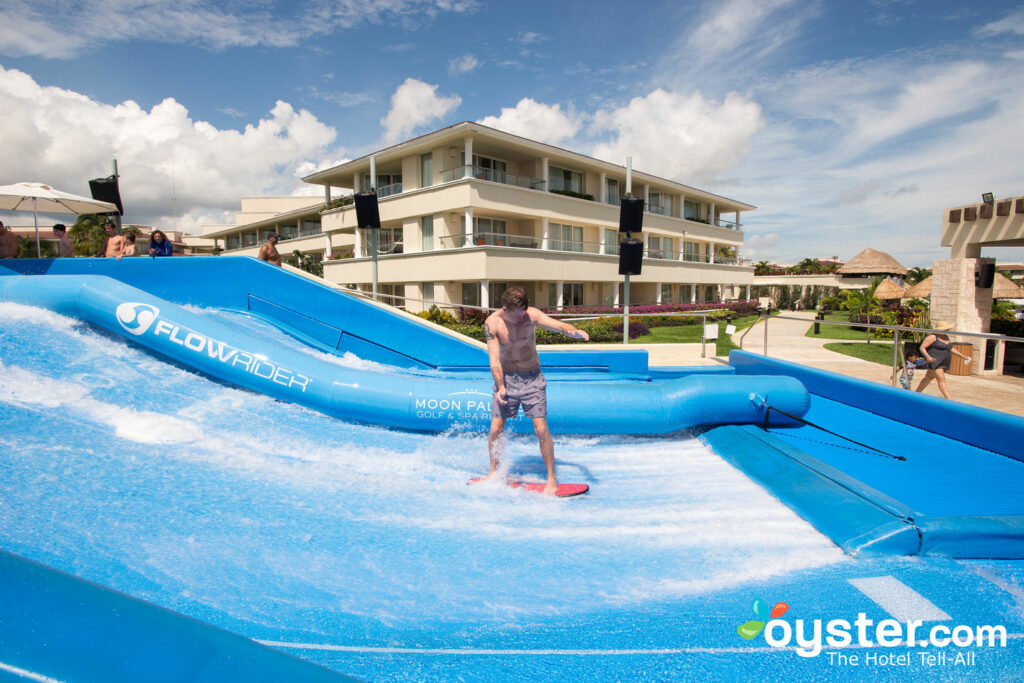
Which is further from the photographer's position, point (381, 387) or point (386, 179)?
point (386, 179)

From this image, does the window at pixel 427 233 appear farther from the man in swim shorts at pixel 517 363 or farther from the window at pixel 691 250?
the man in swim shorts at pixel 517 363

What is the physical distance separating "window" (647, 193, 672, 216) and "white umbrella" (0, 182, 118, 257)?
91.5 ft

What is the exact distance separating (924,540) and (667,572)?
61.5 inches

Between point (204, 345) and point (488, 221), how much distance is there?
18.8 metres

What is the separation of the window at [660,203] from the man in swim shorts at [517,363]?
3008cm

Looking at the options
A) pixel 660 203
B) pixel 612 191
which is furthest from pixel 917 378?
pixel 660 203

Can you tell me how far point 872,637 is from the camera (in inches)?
98.7

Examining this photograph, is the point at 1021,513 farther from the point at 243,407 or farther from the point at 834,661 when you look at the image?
the point at 243,407

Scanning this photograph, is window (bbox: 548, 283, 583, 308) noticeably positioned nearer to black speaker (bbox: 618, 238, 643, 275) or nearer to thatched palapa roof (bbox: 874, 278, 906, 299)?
thatched palapa roof (bbox: 874, 278, 906, 299)

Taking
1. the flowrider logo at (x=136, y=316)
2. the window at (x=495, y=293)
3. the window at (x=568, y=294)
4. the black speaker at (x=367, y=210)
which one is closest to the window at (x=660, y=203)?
the window at (x=568, y=294)

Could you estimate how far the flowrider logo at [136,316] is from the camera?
21.5ft

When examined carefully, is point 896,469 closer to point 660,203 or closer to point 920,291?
point 920,291

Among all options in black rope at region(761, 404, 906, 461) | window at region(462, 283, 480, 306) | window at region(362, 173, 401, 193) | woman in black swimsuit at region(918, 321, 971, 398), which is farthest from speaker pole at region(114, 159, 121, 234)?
window at region(362, 173, 401, 193)

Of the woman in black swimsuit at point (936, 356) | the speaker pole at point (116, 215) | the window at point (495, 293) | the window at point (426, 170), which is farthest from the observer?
the window at point (426, 170)
